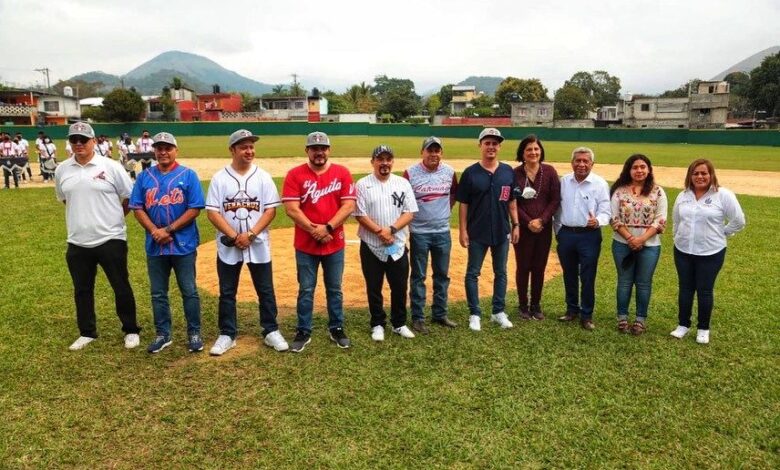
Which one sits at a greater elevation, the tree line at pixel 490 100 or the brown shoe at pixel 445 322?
the tree line at pixel 490 100

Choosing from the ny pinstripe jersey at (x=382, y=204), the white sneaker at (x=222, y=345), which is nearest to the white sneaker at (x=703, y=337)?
the ny pinstripe jersey at (x=382, y=204)

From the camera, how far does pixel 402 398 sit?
13.7 ft

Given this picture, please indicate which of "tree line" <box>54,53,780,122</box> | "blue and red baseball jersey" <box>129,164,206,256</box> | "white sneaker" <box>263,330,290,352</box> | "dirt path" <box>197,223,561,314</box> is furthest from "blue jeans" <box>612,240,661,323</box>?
"tree line" <box>54,53,780,122</box>

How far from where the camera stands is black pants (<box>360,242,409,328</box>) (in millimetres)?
5320

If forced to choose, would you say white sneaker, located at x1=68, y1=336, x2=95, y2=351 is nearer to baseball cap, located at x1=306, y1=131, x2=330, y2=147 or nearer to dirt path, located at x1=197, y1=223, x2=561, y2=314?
dirt path, located at x1=197, y1=223, x2=561, y2=314

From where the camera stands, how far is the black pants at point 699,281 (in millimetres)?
5203

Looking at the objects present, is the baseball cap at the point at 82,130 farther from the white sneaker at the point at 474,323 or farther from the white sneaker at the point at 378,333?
the white sneaker at the point at 474,323

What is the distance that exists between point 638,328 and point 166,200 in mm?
4805

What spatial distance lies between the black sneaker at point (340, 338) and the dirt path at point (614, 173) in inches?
623

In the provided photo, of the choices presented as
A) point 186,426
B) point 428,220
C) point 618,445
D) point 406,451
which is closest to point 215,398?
point 186,426

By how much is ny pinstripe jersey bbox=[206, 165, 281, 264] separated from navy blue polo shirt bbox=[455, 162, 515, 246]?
6.53ft

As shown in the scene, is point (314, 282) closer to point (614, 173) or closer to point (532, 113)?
point (614, 173)

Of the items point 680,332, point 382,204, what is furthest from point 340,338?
point 680,332

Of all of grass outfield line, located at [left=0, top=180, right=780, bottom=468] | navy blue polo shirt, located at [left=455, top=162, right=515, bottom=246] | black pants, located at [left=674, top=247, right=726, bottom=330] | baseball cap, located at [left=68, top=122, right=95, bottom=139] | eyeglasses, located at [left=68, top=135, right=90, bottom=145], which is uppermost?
baseball cap, located at [left=68, top=122, right=95, bottom=139]
